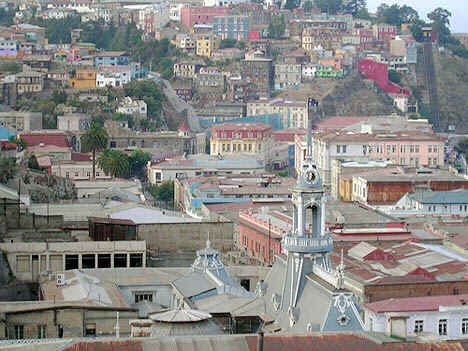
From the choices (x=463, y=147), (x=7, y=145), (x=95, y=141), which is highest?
(x=7, y=145)

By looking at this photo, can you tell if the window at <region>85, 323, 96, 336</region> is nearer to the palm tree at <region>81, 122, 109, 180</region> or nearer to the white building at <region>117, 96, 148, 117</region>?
the palm tree at <region>81, 122, 109, 180</region>

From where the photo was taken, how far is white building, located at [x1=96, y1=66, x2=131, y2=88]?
186750mm

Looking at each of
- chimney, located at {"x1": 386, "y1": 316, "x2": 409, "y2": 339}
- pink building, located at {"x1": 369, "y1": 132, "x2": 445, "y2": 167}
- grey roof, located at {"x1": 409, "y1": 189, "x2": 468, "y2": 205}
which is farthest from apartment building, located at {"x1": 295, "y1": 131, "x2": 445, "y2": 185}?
chimney, located at {"x1": 386, "y1": 316, "x2": 409, "y2": 339}

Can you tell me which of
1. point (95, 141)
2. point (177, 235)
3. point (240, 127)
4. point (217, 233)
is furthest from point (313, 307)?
point (240, 127)

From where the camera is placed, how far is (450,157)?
173250mm

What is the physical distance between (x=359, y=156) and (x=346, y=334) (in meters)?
107

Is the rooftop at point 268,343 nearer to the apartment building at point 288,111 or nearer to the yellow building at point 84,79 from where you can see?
the yellow building at point 84,79

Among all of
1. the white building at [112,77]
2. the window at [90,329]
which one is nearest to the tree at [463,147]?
the white building at [112,77]

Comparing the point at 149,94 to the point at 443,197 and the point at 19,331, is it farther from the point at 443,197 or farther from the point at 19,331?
the point at 19,331

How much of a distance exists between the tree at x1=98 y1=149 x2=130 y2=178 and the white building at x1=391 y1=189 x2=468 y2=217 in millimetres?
36826

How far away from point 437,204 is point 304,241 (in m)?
58.9

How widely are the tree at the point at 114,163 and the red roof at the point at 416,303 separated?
77953mm

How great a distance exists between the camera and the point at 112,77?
616 ft

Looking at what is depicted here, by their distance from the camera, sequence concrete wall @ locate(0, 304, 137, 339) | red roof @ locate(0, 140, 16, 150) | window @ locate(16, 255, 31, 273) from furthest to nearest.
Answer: red roof @ locate(0, 140, 16, 150) < window @ locate(16, 255, 31, 273) < concrete wall @ locate(0, 304, 137, 339)
